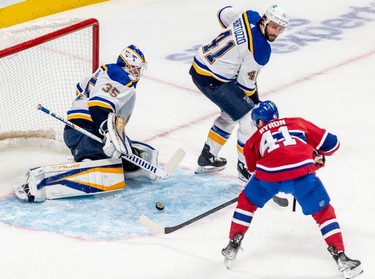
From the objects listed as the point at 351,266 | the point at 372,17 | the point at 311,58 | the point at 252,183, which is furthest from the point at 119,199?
the point at 372,17

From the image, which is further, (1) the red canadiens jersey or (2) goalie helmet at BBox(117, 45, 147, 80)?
(2) goalie helmet at BBox(117, 45, 147, 80)

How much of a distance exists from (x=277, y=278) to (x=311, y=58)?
2729 millimetres

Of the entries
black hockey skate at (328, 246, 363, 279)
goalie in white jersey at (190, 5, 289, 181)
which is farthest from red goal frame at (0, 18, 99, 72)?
black hockey skate at (328, 246, 363, 279)

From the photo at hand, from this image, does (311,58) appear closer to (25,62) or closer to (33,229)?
(25,62)

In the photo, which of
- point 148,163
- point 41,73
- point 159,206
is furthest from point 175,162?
point 41,73

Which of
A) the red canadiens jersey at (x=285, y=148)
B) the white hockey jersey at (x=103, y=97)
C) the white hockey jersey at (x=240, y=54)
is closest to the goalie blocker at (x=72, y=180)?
the white hockey jersey at (x=103, y=97)

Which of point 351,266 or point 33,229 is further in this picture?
point 33,229

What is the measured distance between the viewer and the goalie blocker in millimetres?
3998

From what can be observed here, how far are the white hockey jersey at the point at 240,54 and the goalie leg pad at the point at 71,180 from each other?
624 millimetres

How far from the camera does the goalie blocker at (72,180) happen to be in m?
4.00

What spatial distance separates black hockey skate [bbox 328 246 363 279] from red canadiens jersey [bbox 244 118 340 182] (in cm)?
31

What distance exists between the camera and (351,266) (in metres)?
3.38

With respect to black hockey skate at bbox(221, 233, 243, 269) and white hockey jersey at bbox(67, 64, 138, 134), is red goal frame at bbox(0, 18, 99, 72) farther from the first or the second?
black hockey skate at bbox(221, 233, 243, 269)

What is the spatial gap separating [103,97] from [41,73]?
1.26 metres
